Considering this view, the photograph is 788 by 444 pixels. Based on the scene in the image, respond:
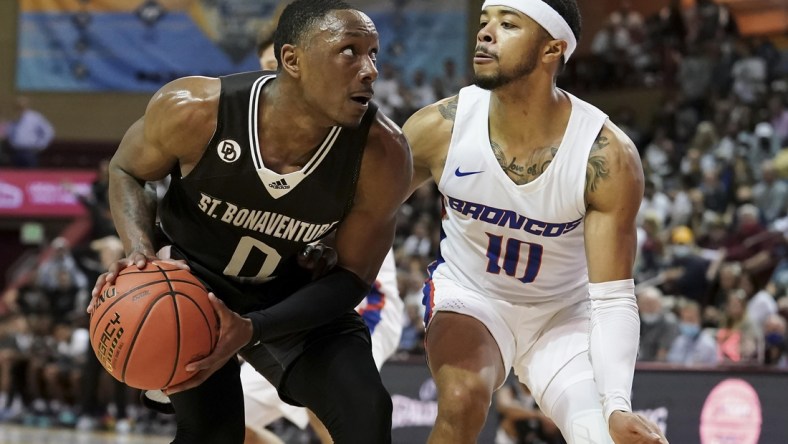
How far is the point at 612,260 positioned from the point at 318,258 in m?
1.16

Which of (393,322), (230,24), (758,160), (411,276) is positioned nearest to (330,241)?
(393,322)

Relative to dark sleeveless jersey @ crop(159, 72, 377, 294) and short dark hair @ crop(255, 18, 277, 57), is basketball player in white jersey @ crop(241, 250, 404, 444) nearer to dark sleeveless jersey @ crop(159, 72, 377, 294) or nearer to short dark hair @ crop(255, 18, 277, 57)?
short dark hair @ crop(255, 18, 277, 57)

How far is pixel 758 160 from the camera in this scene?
14.8m

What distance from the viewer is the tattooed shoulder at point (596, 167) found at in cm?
455

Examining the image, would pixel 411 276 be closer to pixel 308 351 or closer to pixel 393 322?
pixel 393 322

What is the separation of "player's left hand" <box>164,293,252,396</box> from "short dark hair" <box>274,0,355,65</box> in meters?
0.94

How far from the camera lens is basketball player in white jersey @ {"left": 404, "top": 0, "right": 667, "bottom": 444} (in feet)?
14.5

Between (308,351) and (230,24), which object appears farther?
(230,24)

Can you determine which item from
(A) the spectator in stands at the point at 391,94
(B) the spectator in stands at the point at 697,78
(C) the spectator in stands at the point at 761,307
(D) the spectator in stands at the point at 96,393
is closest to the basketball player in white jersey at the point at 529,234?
(C) the spectator in stands at the point at 761,307

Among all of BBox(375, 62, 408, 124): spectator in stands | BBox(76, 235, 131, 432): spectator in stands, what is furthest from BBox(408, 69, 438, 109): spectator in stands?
BBox(76, 235, 131, 432): spectator in stands

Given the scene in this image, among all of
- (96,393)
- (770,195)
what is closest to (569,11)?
(770,195)

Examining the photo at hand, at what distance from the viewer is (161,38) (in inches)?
837

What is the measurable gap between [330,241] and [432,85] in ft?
50.5

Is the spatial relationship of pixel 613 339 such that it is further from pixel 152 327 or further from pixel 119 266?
pixel 119 266
